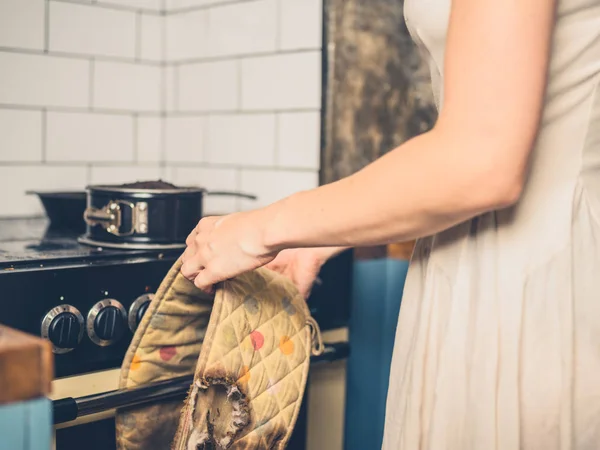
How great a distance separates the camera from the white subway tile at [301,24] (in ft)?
4.69

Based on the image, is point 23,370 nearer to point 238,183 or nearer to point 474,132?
point 474,132

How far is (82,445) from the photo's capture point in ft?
3.35

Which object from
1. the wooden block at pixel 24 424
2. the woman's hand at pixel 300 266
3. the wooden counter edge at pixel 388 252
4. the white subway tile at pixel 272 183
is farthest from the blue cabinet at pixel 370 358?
the wooden block at pixel 24 424

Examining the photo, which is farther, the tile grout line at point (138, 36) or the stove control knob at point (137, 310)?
the tile grout line at point (138, 36)

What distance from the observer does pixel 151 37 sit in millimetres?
1740

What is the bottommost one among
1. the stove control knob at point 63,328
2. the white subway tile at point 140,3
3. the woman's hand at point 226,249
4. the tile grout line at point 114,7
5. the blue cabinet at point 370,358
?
the blue cabinet at point 370,358

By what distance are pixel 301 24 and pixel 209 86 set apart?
303 mm

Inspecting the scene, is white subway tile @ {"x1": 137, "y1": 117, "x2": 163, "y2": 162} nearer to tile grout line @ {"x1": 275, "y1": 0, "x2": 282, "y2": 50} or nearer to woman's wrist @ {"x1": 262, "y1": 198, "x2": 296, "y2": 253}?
tile grout line @ {"x1": 275, "y1": 0, "x2": 282, "y2": 50}

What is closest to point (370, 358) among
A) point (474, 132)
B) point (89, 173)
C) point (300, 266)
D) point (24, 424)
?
point (300, 266)

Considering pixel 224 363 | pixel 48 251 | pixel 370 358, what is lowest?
pixel 370 358

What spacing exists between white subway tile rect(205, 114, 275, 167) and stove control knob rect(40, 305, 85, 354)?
64 cm

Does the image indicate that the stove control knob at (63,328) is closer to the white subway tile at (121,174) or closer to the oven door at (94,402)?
the oven door at (94,402)

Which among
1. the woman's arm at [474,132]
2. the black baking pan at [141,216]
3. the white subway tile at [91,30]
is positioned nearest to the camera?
the woman's arm at [474,132]

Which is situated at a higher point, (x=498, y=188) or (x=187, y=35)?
(x=187, y=35)
